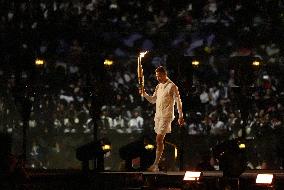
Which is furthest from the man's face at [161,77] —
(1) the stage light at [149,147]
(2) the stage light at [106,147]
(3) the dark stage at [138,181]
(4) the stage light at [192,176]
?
(2) the stage light at [106,147]

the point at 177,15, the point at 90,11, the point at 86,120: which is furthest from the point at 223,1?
the point at 86,120

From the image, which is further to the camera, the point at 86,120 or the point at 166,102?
the point at 86,120

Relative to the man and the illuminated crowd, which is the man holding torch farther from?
the illuminated crowd

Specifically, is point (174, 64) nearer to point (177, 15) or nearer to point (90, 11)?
point (177, 15)

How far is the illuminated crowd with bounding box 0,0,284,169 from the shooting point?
24516 millimetres

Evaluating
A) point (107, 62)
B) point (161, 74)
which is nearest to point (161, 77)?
point (161, 74)

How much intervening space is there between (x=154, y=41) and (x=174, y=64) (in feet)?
24.8

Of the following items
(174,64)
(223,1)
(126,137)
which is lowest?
(126,137)

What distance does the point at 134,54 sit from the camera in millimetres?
26000

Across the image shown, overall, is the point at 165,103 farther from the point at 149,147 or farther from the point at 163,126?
the point at 149,147

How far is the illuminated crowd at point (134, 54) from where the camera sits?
2452cm

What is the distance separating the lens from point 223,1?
25.5 metres

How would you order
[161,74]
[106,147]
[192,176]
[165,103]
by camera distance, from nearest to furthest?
[192,176]
[161,74]
[165,103]
[106,147]

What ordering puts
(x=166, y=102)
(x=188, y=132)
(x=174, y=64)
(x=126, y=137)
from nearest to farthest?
(x=166, y=102) < (x=174, y=64) < (x=188, y=132) < (x=126, y=137)
